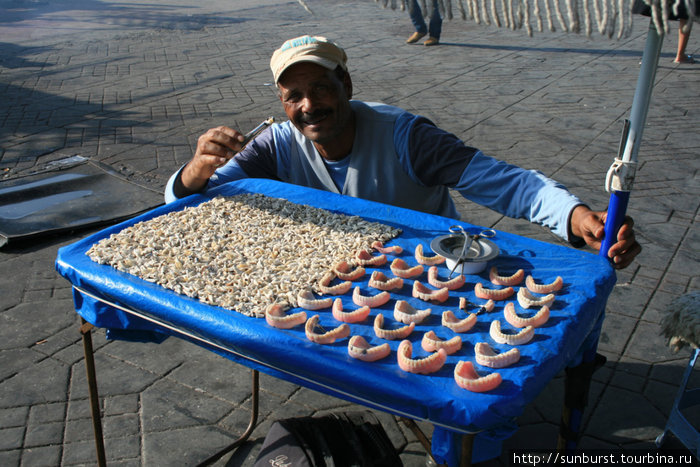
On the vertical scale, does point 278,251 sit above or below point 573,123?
above

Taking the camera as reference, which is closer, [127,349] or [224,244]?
[224,244]

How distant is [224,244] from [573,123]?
4.89 m

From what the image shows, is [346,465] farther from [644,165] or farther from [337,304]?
[644,165]

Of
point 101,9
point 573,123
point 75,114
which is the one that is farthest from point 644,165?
point 101,9

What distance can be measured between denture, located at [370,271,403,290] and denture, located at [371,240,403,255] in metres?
0.16

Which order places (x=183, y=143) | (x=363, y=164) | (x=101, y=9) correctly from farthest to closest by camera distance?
(x=101, y=9), (x=183, y=143), (x=363, y=164)

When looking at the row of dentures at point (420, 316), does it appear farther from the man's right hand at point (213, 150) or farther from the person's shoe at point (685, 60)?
the person's shoe at point (685, 60)

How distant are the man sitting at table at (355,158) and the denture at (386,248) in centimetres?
49

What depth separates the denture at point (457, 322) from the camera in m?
1.43

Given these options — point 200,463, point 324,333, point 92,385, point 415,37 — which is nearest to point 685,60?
point 415,37

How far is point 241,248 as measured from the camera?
1.86 metres

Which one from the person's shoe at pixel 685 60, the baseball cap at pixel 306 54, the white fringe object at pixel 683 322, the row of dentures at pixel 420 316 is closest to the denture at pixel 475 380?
the row of dentures at pixel 420 316

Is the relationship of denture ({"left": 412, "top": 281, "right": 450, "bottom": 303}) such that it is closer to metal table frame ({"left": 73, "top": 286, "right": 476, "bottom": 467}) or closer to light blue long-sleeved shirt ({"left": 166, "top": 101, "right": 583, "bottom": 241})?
metal table frame ({"left": 73, "top": 286, "right": 476, "bottom": 467})

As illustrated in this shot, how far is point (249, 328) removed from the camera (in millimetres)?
1458
